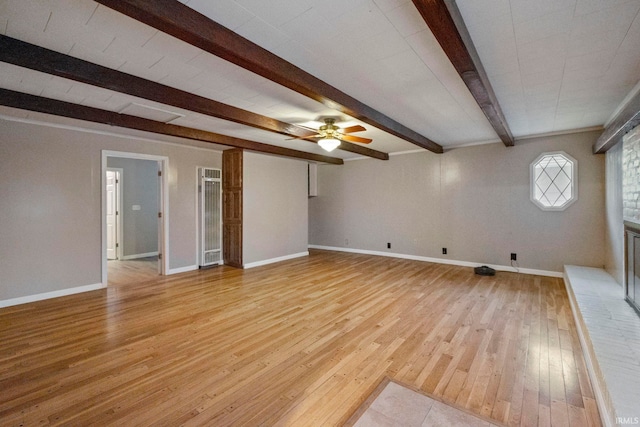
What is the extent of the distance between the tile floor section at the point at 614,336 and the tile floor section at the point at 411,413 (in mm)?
694

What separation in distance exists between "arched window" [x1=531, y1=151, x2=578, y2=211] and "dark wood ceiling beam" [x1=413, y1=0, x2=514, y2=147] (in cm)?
294

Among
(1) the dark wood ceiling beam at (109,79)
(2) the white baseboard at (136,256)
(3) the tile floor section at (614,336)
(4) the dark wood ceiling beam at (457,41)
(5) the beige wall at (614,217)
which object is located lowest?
(2) the white baseboard at (136,256)

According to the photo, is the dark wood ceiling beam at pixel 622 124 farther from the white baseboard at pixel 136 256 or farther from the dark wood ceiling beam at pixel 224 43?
the white baseboard at pixel 136 256

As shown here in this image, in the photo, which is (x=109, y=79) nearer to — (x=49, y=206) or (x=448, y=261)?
(x=49, y=206)

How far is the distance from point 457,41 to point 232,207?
4864mm

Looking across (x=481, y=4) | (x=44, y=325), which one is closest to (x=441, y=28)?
(x=481, y=4)

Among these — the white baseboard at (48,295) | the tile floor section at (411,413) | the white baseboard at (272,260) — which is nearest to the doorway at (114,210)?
the white baseboard at (48,295)

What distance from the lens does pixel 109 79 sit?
2365 mm

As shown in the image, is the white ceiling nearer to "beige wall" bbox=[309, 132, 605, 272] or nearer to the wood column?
"beige wall" bbox=[309, 132, 605, 272]

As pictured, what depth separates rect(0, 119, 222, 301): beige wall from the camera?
11.7ft

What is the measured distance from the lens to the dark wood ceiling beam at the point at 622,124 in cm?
245

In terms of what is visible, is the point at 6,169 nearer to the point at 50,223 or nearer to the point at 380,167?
the point at 50,223

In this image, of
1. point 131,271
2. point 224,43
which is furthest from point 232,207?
point 224,43

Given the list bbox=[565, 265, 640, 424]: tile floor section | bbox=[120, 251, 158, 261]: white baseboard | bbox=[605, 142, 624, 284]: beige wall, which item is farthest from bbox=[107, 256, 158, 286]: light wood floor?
bbox=[605, 142, 624, 284]: beige wall
